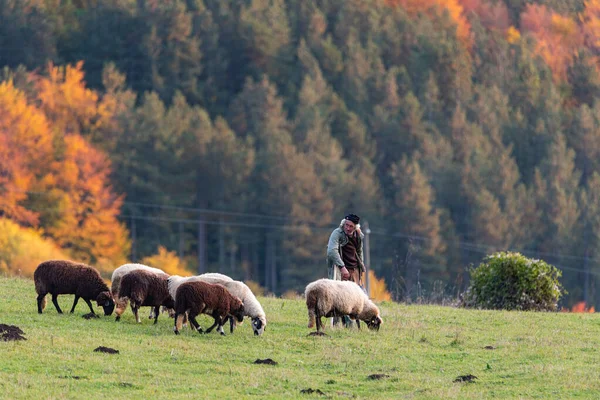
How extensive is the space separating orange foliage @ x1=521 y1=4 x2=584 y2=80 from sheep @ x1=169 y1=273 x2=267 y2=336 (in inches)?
5272

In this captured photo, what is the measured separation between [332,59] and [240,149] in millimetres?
30199

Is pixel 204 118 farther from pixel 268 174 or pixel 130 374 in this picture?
pixel 130 374

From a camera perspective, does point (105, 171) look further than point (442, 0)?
Answer: No

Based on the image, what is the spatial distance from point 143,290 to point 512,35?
14507 centimetres

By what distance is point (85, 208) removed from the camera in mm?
93375

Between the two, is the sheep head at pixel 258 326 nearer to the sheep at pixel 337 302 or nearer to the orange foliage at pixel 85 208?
the sheep at pixel 337 302

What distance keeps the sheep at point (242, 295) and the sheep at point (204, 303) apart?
229 mm

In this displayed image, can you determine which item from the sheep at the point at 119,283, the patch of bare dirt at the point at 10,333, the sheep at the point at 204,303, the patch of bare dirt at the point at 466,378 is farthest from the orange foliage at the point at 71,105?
the patch of bare dirt at the point at 466,378

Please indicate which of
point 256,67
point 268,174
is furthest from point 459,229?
point 256,67

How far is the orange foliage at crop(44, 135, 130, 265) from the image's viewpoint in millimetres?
90625

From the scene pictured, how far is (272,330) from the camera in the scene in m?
24.9

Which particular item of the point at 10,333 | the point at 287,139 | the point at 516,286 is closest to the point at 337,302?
the point at 10,333

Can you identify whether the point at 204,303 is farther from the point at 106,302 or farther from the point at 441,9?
the point at 441,9

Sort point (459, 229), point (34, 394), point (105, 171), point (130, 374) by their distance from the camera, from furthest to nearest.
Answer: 1. point (459, 229)
2. point (105, 171)
3. point (130, 374)
4. point (34, 394)
